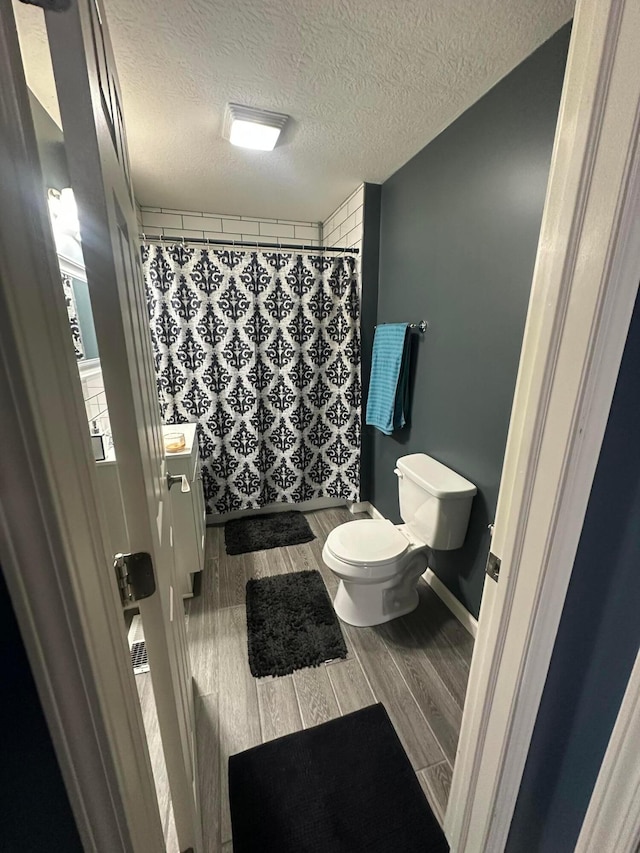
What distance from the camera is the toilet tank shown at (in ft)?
5.16

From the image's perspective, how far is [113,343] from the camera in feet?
1.70

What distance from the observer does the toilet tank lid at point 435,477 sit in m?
1.56

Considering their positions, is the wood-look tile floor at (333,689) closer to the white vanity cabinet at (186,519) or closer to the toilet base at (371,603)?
the toilet base at (371,603)

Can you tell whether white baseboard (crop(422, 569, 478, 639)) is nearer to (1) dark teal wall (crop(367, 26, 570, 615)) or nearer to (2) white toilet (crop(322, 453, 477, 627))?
(1) dark teal wall (crop(367, 26, 570, 615))

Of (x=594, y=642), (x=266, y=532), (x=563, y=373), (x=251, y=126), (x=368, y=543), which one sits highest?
(x=251, y=126)

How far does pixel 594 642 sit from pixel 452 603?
51.2 inches

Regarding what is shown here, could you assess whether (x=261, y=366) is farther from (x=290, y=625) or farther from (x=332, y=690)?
(x=332, y=690)

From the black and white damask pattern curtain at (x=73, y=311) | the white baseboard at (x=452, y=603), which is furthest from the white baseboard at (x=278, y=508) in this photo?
the black and white damask pattern curtain at (x=73, y=311)

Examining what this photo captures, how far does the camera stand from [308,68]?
1.23 metres

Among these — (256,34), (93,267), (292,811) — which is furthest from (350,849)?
(256,34)

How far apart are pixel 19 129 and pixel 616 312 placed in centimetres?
74

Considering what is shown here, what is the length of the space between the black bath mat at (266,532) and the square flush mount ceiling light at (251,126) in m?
2.22

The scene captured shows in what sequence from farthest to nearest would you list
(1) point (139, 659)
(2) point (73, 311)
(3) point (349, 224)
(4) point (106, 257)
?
(3) point (349, 224) → (1) point (139, 659) → (2) point (73, 311) → (4) point (106, 257)

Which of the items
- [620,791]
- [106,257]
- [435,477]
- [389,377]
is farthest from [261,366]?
[620,791]
